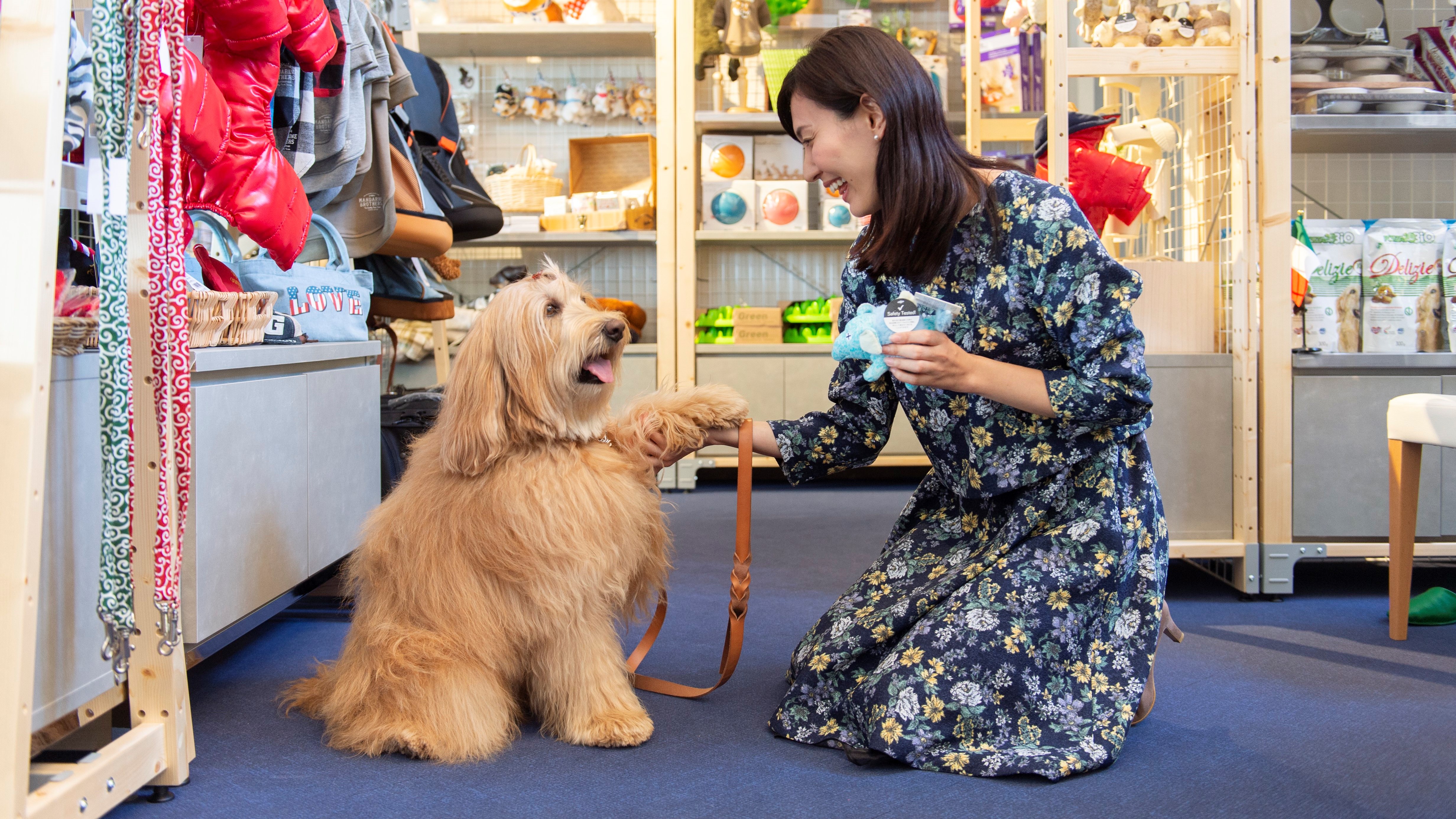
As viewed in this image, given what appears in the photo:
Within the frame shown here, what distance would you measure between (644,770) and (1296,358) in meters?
2.00

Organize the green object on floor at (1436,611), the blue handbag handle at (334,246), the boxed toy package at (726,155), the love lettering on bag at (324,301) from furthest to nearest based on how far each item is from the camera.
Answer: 1. the boxed toy package at (726,155)
2. the blue handbag handle at (334,246)
3. the green object on floor at (1436,611)
4. the love lettering on bag at (324,301)

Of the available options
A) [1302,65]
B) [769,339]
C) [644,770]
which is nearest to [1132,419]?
[644,770]

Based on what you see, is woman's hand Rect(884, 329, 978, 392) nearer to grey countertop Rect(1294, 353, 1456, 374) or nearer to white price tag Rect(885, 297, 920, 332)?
white price tag Rect(885, 297, 920, 332)

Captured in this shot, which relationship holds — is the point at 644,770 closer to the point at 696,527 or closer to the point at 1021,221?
the point at 1021,221

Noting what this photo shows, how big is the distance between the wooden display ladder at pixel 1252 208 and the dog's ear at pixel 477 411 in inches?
63.9

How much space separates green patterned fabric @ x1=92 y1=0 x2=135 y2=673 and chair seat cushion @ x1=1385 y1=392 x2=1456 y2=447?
2367 mm

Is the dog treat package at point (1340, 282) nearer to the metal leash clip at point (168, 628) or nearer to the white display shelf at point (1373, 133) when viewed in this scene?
the white display shelf at point (1373, 133)

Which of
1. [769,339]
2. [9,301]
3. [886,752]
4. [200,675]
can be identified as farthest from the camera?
[769,339]

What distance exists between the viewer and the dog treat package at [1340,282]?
266 centimetres

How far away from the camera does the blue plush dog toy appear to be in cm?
155

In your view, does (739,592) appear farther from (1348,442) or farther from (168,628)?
(1348,442)

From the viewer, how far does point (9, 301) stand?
3.76 ft

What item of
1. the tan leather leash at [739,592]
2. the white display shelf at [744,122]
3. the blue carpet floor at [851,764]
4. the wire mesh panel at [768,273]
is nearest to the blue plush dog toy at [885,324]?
the tan leather leash at [739,592]

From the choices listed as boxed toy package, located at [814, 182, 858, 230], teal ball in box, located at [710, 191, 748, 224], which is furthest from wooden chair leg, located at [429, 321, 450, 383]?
boxed toy package, located at [814, 182, 858, 230]
